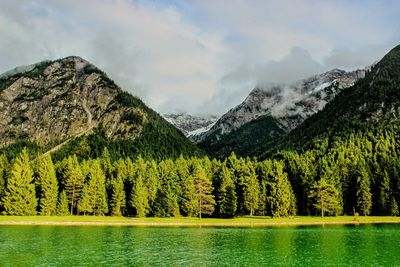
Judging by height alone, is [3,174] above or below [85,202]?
above

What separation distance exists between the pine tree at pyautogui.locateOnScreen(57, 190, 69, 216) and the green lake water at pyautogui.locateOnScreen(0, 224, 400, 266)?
49.6 meters

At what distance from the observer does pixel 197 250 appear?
69312 mm

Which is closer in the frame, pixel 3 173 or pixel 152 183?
pixel 3 173

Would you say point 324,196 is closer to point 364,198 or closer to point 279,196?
point 364,198

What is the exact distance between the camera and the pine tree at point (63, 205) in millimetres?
138500

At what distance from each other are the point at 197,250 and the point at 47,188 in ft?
275

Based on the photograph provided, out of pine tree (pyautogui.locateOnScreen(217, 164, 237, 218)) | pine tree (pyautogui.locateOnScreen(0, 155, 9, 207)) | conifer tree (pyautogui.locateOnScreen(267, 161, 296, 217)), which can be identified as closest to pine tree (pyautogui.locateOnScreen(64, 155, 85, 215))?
pine tree (pyautogui.locateOnScreen(0, 155, 9, 207))

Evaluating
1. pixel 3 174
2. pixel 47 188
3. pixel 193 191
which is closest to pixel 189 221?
pixel 193 191

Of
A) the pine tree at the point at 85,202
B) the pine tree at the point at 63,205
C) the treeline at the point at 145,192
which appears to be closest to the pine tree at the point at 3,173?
the treeline at the point at 145,192

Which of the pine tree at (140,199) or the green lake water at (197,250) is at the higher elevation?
the pine tree at (140,199)

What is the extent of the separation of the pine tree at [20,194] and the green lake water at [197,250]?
148 ft

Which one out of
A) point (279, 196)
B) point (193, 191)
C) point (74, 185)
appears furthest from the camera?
point (74, 185)

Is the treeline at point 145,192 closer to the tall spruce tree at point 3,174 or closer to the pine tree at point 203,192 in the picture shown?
the pine tree at point 203,192

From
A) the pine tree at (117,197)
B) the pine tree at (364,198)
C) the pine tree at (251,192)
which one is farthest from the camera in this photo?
the pine tree at (364,198)
